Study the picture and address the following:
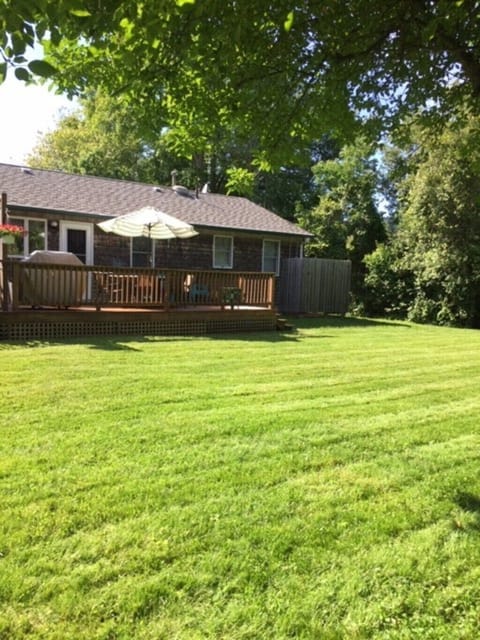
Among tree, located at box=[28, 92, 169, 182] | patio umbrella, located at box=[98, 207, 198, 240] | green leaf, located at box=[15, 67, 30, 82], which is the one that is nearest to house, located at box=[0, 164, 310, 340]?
patio umbrella, located at box=[98, 207, 198, 240]

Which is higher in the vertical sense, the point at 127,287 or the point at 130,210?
the point at 130,210

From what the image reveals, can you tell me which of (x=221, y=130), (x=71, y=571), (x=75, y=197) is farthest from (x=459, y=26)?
(x=75, y=197)

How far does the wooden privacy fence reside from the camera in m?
17.5

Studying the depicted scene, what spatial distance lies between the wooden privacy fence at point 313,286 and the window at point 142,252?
16.6 ft

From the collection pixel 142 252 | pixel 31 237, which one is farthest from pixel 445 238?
pixel 31 237

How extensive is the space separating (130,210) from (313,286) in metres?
6.70

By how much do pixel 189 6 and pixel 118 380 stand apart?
165 inches

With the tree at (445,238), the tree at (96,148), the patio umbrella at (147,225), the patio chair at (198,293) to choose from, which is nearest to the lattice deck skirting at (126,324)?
the patio chair at (198,293)

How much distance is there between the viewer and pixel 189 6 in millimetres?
2924

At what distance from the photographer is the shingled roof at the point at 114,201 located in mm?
13469

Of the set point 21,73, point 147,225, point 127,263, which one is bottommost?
point 127,263

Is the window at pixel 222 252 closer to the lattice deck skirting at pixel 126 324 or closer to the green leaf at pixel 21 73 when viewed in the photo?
the lattice deck skirting at pixel 126 324

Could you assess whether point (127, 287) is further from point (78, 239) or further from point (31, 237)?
point (31, 237)

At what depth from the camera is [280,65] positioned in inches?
170
